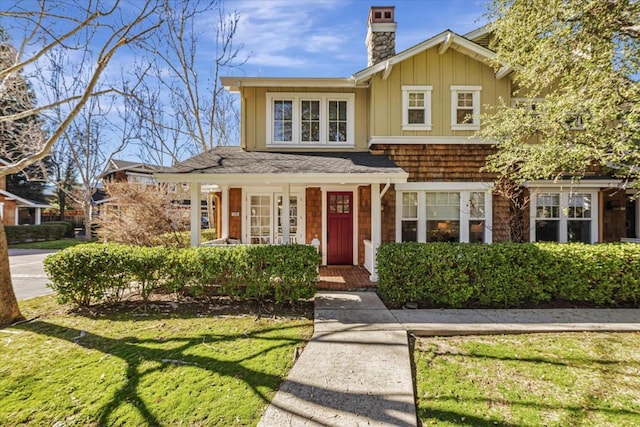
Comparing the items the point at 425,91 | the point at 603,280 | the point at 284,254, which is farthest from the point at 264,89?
the point at 603,280

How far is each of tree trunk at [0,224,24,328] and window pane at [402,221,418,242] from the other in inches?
363

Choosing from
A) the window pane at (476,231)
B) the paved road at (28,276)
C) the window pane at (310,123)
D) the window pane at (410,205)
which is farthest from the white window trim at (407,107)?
the paved road at (28,276)

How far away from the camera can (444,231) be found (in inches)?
363

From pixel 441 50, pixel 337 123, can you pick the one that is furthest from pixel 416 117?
pixel 337 123

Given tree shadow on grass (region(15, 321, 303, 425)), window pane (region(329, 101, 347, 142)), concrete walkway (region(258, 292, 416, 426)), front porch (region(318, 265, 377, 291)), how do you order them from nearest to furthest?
concrete walkway (region(258, 292, 416, 426))
tree shadow on grass (region(15, 321, 303, 425))
front porch (region(318, 265, 377, 291))
window pane (region(329, 101, 347, 142))

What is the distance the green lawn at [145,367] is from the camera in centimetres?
307

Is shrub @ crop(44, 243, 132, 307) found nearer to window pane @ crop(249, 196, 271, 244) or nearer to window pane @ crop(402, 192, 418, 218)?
window pane @ crop(249, 196, 271, 244)

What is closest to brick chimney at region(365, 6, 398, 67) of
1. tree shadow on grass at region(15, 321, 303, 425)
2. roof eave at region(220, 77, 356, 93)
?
roof eave at region(220, 77, 356, 93)

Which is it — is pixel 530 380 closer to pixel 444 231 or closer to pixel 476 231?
pixel 444 231

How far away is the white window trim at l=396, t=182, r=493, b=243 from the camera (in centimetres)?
910

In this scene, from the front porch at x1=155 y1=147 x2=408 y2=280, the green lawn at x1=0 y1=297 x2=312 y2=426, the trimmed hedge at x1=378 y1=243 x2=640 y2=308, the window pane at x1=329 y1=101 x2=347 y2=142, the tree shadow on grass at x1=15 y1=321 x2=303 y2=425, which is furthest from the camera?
the window pane at x1=329 y1=101 x2=347 y2=142

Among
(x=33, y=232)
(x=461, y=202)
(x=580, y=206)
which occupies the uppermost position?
(x=461, y=202)

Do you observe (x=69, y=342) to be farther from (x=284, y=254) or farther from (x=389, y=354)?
(x=389, y=354)

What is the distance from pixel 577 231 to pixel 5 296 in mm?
14637
